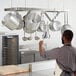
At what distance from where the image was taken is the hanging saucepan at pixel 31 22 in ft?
5.82

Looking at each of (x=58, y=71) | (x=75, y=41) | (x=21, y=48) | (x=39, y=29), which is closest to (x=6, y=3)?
(x=21, y=48)

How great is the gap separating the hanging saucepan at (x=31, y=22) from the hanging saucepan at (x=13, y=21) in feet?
0.17

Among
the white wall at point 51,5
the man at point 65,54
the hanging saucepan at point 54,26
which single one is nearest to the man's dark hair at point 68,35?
the man at point 65,54

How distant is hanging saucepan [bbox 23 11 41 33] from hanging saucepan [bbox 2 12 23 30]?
5cm

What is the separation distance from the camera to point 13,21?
1.71m

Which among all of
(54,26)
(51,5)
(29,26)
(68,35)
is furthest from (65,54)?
(51,5)

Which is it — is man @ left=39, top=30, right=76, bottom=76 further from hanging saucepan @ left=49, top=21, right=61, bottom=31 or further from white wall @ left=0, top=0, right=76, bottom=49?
white wall @ left=0, top=0, right=76, bottom=49

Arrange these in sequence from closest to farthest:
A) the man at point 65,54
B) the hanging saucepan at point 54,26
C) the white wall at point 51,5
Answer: the man at point 65,54 → the hanging saucepan at point 54,26 → the white wall at point 51,5

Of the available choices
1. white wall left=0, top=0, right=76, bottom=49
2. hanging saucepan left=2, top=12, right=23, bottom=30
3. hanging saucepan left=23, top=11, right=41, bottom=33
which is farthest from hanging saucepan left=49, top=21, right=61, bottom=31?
white wall left=0, top=0, right=76, bottom=49

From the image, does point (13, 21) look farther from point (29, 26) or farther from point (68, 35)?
point (68, 35)

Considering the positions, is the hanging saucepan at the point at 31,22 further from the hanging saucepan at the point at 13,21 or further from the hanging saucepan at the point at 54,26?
the hanging saucepan at the point at 54,26

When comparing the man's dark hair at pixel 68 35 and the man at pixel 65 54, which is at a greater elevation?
the man's dark hair at pixel 68 35

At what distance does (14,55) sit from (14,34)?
1.25ft

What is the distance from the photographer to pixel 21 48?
362 centimetres
